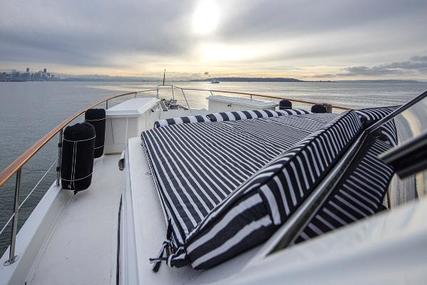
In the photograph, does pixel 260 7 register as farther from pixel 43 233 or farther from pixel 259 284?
pixel 259 284

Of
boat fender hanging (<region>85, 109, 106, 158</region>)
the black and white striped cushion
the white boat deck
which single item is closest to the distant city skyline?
the black and white striped cushion

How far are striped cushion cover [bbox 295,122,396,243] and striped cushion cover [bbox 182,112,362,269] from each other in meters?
0.07

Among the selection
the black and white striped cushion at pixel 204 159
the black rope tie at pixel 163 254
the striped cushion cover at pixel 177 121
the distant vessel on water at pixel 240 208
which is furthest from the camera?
the striped cushion cover at pixel 177 121

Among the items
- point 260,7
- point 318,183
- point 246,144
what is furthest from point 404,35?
point 260,7

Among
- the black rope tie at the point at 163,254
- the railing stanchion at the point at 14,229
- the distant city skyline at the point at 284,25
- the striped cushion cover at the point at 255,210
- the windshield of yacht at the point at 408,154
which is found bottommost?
the railing stanchion at the point at 14,229

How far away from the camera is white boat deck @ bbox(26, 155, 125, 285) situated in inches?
55.6

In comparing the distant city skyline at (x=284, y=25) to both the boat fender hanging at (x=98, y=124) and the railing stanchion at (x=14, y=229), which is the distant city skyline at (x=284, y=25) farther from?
the boat fender hanging at (x=98, y=124)

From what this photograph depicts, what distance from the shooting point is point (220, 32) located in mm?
7848

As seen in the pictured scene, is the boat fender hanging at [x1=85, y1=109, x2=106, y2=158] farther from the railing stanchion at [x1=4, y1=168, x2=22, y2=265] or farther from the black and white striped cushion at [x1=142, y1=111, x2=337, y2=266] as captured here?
the railing stanchion at [x1=4, y1=168, x2=22, y2=265]

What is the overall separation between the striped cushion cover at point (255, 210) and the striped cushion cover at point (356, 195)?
65mm

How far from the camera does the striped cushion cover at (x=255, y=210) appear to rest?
635mm

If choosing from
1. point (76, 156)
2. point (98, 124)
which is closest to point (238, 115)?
point (76, 156)

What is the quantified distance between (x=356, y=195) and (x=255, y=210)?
1.19 feet

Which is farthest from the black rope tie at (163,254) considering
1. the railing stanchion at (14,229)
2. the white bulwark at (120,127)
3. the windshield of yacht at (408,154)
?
the white bulwark at (120,127)
